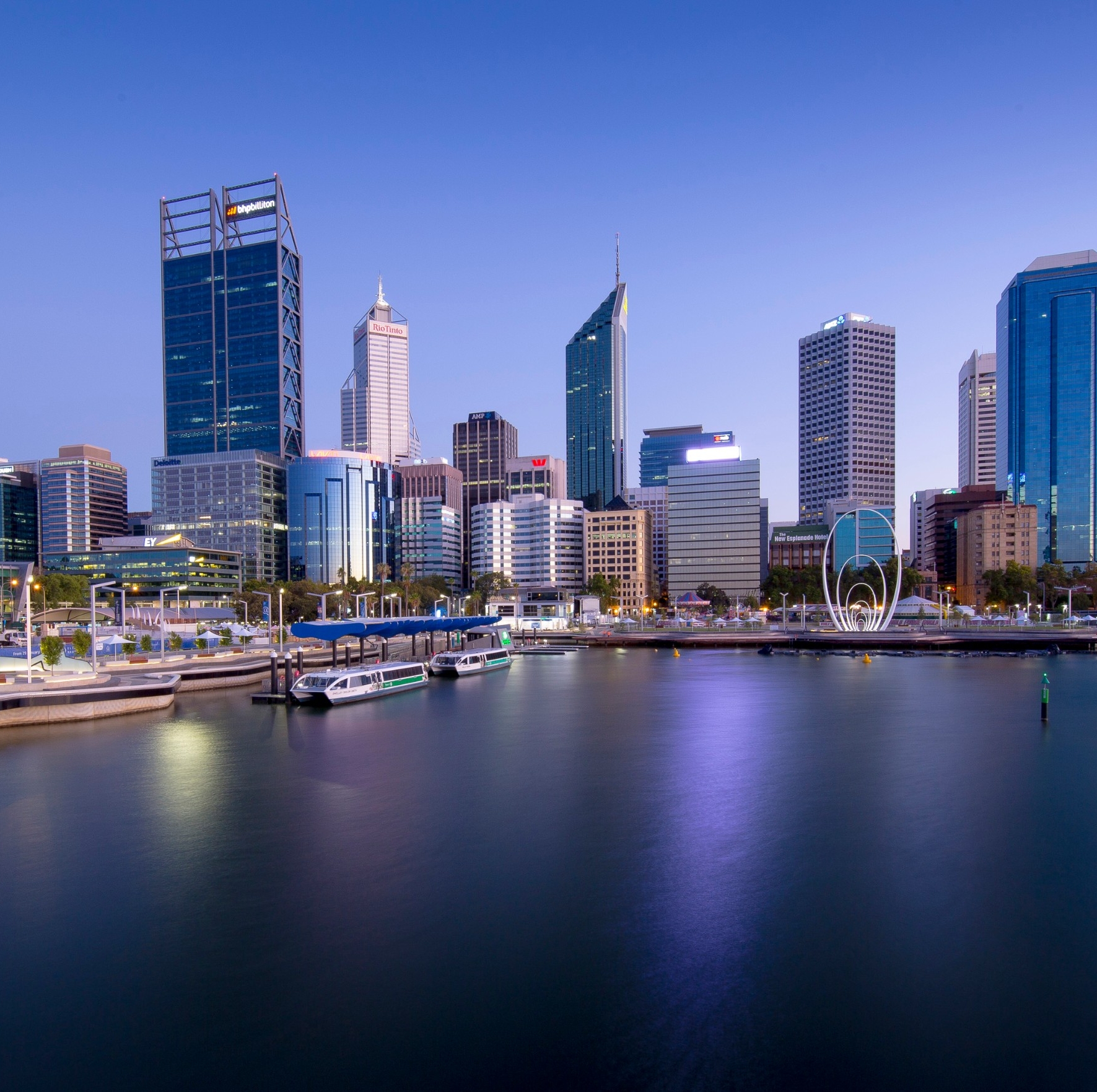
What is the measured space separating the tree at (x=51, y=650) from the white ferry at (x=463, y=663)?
29.3 m

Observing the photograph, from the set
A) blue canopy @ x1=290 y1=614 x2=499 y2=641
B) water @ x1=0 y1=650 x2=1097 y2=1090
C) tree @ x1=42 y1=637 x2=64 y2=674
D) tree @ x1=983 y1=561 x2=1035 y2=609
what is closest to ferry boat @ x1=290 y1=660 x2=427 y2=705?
blue canopy @ x1=290 y1=614 x2=499 y2=641

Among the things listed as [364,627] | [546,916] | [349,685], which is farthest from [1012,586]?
[546,916]

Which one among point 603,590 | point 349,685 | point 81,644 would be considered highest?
point 81,644

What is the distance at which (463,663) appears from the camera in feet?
233

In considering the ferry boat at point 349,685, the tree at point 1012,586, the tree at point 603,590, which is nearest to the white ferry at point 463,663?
the ferry boat at point 349,685

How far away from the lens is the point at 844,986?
14.1m

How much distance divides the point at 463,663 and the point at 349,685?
2173 centimetres

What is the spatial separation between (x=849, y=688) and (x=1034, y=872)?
137 ft

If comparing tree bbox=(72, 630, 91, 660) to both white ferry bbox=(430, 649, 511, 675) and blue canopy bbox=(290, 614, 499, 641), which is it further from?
white ferry bbox=(430, 649, 511, 675)

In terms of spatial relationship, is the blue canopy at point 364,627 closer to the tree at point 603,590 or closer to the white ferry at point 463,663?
the white ferry at point 463,663

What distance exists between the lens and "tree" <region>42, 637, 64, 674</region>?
155 ft

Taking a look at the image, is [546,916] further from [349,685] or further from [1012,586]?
[1012,586]

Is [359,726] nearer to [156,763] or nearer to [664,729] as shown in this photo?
[156,763]

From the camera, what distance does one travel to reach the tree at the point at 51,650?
47.1 metres
